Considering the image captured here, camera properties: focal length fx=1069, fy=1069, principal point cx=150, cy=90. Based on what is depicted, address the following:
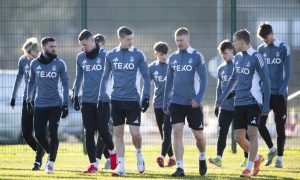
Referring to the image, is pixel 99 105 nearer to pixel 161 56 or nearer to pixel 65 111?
pixel 65 111

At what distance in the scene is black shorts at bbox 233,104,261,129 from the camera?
50.4 feet

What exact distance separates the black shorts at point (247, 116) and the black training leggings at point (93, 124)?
7.03ft

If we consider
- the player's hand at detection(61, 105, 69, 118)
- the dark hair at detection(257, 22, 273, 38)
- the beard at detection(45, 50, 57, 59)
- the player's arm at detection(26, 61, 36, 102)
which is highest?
the dark hair at detection(257, 22, 273, 38)

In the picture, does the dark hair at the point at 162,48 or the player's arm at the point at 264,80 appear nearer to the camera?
the player's arm at the point at 264,80

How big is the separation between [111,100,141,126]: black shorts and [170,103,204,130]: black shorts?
54cm

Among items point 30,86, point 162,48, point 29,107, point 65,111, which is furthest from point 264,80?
point 29,107

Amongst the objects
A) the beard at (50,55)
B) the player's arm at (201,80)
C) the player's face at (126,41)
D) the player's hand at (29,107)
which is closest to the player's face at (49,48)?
the beard at (50,55)

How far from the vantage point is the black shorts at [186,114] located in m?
15.7

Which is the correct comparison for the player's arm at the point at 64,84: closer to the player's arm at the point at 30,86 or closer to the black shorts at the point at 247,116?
the player's arm at the point at 30,86

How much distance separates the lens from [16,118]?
2270 centimetres

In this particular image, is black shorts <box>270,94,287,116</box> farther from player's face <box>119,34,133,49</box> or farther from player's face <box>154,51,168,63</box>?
player's face <box>119,34,133,49</box>

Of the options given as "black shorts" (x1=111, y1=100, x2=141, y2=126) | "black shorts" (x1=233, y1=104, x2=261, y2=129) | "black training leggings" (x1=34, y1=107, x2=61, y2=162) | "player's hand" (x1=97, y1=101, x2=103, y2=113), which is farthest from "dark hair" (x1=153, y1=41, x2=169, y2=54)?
"black shorts" (x1=233, y1=104, x2=261, y2=129)

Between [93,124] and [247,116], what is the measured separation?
2543 mm

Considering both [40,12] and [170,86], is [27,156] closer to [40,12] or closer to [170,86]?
[40,12]
